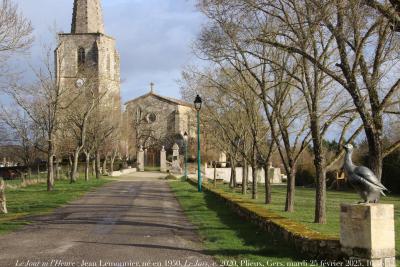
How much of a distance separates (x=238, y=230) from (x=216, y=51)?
253 inches

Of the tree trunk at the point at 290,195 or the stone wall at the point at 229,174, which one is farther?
the stone wall at the point at 229,174

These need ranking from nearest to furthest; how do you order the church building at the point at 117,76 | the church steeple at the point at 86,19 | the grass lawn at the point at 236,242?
1. the grass lawn at the point at 236,242
2. the church building at the point at 117,76
3. the church steeple at the point at 86,19

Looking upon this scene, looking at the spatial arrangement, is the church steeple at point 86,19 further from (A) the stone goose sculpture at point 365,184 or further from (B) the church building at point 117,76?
(A) the stone goose sculpture at point 365,184

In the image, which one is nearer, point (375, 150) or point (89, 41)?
point (375, 150)

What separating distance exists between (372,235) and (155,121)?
8679 centimetres

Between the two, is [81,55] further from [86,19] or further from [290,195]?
[290,195]

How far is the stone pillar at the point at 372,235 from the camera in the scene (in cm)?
827

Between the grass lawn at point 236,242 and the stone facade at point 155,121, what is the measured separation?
239ft

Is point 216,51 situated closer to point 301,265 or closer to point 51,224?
point 51,224

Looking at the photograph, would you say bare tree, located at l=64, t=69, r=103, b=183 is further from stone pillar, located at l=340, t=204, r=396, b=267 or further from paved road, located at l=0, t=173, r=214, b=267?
stone pillar, located at l=340, t=204, r=396, b=267

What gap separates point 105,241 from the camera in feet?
37.6

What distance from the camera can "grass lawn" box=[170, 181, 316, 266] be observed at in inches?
370

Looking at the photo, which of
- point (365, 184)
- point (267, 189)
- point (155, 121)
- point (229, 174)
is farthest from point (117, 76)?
point (365, 184)

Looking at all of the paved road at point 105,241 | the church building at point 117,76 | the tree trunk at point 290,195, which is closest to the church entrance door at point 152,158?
the church building at point 117,76
